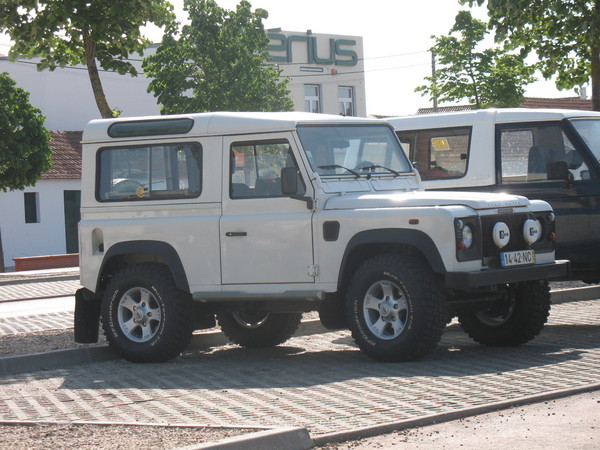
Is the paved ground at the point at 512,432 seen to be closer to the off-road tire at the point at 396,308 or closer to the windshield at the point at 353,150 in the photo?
the off-road tire at the point at 396,308

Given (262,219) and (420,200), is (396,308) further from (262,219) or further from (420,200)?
(262,219)

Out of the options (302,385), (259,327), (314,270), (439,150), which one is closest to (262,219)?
(314,270)

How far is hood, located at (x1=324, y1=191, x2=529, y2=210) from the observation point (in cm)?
968

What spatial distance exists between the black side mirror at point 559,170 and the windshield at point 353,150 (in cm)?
191

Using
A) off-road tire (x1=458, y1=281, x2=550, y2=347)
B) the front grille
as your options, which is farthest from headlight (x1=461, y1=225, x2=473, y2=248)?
off-road tire (x1=458, y1=281, x2=550, y2=347)

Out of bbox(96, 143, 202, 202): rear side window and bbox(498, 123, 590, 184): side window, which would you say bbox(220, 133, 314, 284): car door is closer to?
bbox(96, 143, 202, 202): rear side window

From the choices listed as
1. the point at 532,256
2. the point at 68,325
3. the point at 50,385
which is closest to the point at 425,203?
the point at 532,256

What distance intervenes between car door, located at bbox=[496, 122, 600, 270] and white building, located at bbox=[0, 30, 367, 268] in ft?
101

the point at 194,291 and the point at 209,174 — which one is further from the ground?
the point at 209,174

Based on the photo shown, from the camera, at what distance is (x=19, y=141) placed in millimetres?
33438

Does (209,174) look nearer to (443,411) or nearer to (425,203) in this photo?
(425,203)

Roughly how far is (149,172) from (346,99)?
155ft

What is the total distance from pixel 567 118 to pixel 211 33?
23.3 metres

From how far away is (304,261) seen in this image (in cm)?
1019
